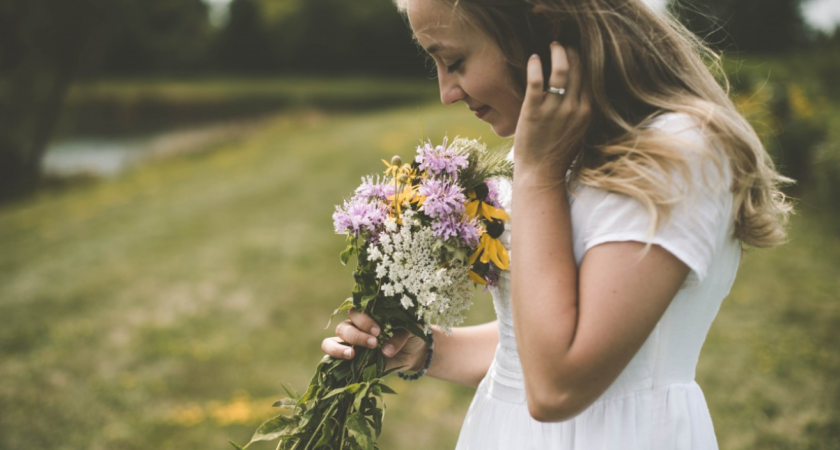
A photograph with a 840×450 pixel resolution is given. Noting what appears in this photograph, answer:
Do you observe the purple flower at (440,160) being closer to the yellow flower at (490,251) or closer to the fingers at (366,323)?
the yellow flower at (490,251)

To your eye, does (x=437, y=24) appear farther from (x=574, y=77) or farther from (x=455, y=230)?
(x=455, y=230)

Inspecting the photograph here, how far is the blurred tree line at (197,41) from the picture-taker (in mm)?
15766

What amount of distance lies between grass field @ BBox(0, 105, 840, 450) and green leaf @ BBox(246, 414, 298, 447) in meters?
3.14

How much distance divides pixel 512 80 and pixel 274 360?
5068 millimetres

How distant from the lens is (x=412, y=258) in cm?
148

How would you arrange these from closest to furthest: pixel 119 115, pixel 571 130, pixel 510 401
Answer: pixel 571 130 → pixel 510 401 → pixel 119 115

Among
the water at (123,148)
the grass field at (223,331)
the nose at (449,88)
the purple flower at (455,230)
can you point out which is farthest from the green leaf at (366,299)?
the water at (123,148)

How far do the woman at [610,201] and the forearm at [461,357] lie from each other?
0.39 m

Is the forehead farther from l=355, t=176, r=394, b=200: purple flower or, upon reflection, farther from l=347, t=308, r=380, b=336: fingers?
l=347, t=308, r=380, b=336: fingers

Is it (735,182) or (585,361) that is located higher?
(735,182)

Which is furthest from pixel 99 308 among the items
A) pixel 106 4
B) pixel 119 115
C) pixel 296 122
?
pixel 119 115

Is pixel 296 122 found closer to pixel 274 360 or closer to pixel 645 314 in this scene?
pixel 274 360

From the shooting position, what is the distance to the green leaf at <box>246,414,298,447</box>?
1.56m

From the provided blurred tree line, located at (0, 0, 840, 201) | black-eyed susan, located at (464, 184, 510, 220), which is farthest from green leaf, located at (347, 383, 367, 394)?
blurred tree line, located at (0, 0, 840, 201)
